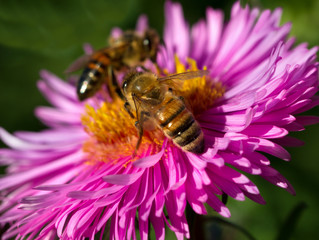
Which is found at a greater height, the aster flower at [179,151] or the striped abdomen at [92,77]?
the striped abdomen at [92,77]

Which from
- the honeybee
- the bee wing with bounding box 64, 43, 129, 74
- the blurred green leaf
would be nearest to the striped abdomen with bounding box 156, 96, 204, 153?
the honeybee

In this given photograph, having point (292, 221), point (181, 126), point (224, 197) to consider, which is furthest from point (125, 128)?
point (292, 221)

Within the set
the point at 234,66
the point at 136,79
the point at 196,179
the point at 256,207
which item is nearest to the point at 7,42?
the point at 136,79

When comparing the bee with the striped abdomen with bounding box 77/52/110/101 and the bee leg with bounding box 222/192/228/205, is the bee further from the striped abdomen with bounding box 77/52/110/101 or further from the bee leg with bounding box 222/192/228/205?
the bee leg with bounding box 222/192/228/205

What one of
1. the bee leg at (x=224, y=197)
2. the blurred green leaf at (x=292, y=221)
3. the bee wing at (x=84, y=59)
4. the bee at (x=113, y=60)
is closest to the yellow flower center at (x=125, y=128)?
the bee at (x=113, y=60)

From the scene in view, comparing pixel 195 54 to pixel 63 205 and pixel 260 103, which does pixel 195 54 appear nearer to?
pixel 260 103

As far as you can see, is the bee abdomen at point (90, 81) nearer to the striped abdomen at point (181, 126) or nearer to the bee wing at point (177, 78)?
the bee wing at point (177, 78)

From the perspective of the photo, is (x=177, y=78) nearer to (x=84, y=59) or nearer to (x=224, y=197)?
(x=224, y=197)
